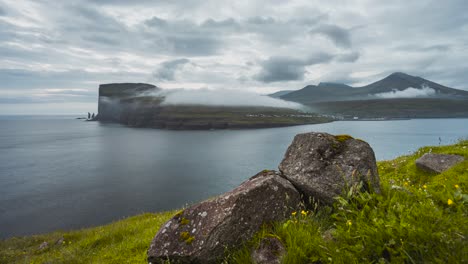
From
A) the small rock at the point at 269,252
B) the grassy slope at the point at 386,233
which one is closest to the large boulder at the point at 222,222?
the grassy slope at the point at 386,233

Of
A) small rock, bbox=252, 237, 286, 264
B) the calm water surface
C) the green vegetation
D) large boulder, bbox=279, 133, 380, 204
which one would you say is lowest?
the calm water surface

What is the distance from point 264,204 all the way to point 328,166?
243 centimetres

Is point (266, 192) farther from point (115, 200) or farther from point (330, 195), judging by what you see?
point (115, 200)

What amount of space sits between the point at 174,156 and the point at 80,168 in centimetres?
→ 3555

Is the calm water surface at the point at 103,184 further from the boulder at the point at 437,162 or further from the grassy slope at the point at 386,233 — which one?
the grassy slope at the point at 386,233

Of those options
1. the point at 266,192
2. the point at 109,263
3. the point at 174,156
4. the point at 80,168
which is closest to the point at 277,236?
the point at 266,192

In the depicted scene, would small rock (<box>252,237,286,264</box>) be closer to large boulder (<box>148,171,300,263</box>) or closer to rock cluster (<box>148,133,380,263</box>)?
rock cluster (<box>148,133,380,263</box>)

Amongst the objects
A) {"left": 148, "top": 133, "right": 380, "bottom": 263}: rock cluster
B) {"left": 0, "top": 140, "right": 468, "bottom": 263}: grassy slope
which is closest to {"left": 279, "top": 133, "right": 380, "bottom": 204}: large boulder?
{"left": 148, "top": 133, "right": 380, "bottom": 263}: rock cluster

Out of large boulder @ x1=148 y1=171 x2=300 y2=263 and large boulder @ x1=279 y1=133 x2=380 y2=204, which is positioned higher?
large boulder @ x1=279 y1=133 x2=380 y2=204

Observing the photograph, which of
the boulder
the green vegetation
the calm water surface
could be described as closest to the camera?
the green vegetation

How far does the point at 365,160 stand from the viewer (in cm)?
750

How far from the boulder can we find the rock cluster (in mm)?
6505

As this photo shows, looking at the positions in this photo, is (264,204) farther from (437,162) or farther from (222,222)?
(437,162)

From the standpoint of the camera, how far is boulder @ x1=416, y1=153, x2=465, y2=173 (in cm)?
1135
